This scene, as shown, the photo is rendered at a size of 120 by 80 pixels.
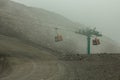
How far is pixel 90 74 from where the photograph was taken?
2708 centimetres

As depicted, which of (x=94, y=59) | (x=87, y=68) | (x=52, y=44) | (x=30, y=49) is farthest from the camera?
(x=52, y=44)

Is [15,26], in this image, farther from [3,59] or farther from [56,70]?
[56,70]

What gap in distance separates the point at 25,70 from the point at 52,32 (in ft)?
153

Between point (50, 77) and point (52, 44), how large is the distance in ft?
121

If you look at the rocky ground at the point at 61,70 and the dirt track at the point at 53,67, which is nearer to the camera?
the rocky ground at the point at 61,70

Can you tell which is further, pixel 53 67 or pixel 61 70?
pixel 53 67

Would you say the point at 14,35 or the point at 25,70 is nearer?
the point at 25,70

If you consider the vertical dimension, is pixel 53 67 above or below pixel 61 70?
above

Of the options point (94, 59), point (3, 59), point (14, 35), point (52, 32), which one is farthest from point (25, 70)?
point (52, 32)

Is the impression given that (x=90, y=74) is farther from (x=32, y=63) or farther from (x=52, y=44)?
(x=52, y=44)

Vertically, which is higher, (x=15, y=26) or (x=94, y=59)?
(x=15, y=26)

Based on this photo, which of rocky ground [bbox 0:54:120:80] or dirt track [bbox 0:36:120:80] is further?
dirt track [bbox 0:36:120:80]

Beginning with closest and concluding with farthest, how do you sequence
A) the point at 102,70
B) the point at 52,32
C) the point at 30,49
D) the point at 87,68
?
the point at 102,70
the point at 87,68
the point at 30,49
the point at 52,32

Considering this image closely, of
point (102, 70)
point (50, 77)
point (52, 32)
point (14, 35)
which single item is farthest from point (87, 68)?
point (52, 32)
